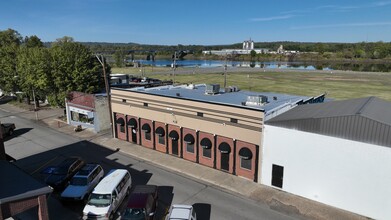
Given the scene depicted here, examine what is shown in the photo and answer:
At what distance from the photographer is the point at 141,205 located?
16094mm

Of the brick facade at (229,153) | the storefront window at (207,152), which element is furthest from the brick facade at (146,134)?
the brick facade at (229,153)

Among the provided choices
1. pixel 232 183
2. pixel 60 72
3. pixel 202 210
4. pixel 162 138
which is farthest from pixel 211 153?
pixel 60 72

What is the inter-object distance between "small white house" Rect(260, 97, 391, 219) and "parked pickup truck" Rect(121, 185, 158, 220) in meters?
9.45

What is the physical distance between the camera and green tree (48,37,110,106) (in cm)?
4006

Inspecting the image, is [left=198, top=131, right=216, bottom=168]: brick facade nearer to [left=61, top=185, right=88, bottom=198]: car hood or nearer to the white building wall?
the white building wall

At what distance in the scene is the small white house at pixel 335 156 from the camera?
1659cm

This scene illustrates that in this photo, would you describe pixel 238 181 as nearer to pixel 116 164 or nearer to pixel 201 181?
pixel 201 181

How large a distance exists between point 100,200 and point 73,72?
28.5 meters

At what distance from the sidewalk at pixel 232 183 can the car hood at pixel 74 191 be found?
25.5 feet

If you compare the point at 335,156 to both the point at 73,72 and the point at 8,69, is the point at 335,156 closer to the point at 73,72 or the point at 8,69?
the point at 73,72

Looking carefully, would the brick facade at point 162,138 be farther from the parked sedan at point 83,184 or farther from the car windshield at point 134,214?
the car windshield at point 134,214

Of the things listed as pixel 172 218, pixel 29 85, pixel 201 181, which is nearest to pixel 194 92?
pixel 201 181

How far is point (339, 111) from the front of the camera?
1911 cm

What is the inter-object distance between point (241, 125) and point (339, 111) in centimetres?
742
